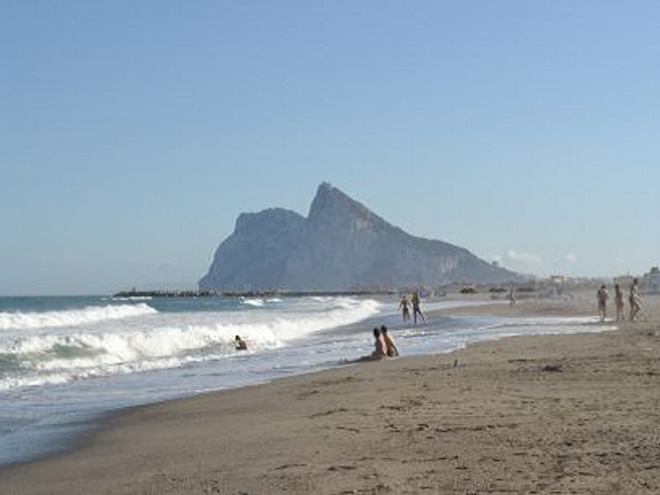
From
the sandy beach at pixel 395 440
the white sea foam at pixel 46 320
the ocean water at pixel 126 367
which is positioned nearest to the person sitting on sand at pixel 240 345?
the ocean water at pixel 126 367

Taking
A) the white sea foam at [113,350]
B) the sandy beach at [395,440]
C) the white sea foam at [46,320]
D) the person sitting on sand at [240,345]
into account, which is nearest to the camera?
the sandy beach at [395,440]

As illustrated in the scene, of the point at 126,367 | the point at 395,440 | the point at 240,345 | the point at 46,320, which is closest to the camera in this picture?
the point at 395,440

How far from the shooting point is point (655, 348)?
17.9 metres

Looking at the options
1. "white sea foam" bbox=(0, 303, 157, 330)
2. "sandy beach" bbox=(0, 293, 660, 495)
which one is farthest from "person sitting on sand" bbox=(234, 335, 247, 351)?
"white sea foam" bbox=(0, 303, 157, 330)

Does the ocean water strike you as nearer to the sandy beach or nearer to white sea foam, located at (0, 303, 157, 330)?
the sandy beach

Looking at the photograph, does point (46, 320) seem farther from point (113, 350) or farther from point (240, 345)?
point (240, 345)

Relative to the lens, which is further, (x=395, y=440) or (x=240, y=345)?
(x=240, y=345)

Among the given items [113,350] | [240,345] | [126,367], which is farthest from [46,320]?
[126,367]

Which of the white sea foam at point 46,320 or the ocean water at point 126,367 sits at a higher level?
the white sea foam at point 46,320

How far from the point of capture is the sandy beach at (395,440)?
6.90 m

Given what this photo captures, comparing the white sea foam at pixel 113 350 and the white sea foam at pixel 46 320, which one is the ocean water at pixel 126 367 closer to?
the white sea foam at pixel 113 350

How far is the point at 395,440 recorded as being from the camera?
872 cm

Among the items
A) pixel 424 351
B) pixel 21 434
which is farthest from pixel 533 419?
pixel 424 351

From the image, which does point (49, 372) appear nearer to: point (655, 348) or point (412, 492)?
point (655, 348)
